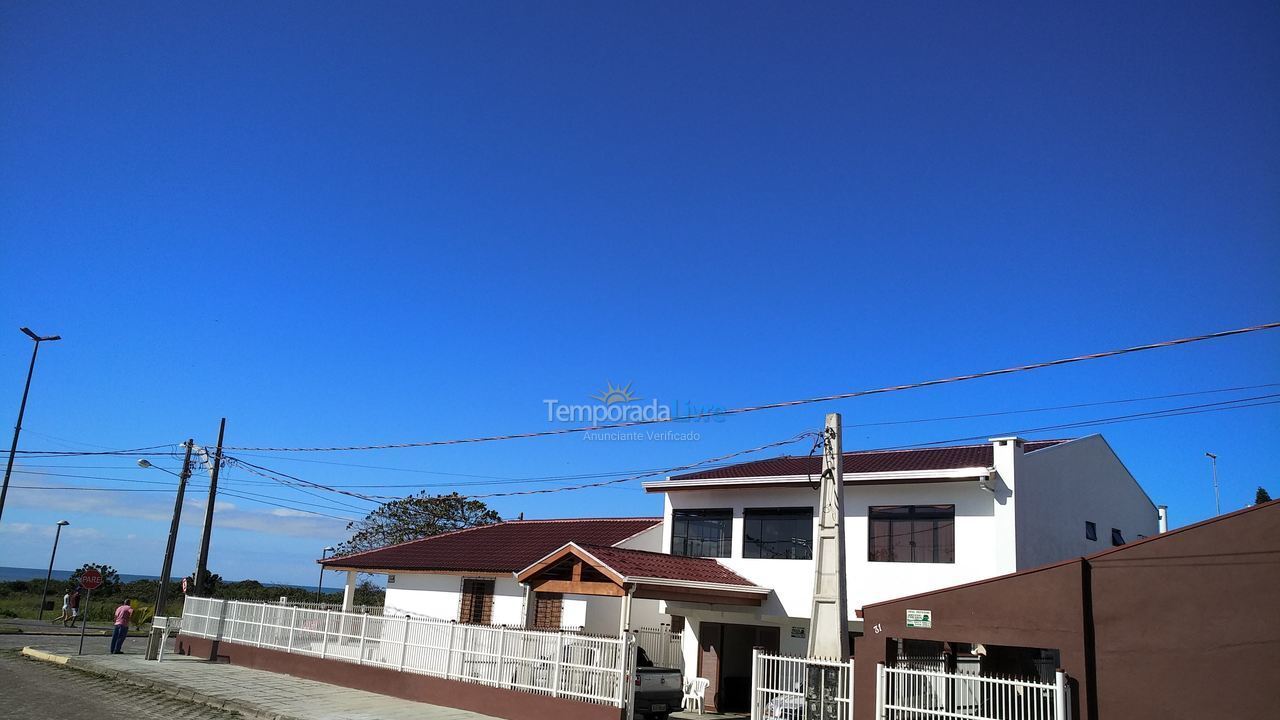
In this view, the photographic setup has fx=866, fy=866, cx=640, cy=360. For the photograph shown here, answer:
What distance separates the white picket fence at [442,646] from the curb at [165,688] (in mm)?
3712

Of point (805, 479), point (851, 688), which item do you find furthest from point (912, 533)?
point (851, 688)

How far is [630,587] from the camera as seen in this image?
679 inches

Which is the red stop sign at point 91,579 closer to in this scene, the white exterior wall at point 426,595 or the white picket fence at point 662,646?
the white exterior wall at point 426,595

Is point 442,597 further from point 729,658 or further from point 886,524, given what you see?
point 886,524

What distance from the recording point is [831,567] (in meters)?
15.3

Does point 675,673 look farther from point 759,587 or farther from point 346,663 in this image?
point 346,663

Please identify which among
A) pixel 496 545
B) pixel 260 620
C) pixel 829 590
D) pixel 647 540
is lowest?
pixel 260 620

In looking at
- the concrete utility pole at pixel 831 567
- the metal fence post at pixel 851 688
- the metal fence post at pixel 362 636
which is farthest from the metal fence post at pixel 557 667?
the metal fence post at pixel 362 636

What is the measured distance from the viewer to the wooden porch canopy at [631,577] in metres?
17.6

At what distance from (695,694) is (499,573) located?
772 cm

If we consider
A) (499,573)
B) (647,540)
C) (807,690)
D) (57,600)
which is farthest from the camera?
(57,600)

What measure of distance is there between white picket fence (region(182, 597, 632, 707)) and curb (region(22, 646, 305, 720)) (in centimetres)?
371

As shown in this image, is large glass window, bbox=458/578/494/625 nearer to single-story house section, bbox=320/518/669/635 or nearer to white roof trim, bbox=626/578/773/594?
single-story house section, bbox=320/518/669/635

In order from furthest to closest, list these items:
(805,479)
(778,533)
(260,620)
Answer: (260,620), (778,533), (805,479)
